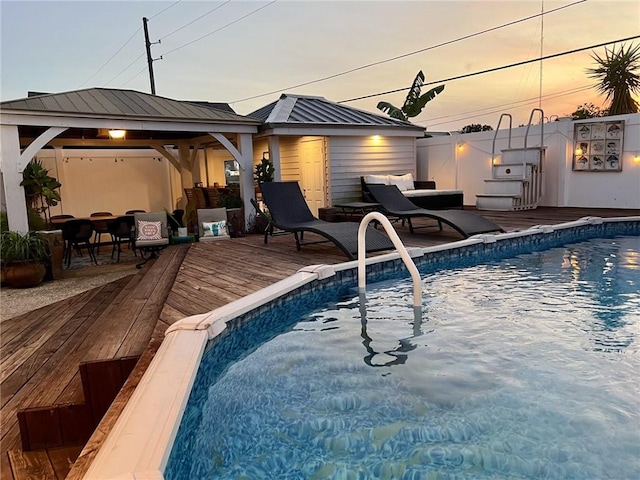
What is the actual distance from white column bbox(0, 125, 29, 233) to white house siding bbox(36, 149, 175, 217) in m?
4.52

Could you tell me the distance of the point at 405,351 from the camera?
3434mm

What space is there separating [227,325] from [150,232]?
5.04 m

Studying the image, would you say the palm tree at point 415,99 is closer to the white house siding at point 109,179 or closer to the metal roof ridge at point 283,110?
the metal roof ridge at point 283,110

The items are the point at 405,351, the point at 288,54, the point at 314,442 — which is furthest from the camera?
the point at 288,54

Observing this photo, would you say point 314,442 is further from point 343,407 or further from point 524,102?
point 524,102

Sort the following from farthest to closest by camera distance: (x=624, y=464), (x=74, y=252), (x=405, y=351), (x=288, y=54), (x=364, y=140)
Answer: (x=288, y=54)
(x=364, y=140)
(x=74, y=252)
(x=405, y=351)
(x=624, y=464)

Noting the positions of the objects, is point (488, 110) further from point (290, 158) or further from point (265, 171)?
point (265, 171)

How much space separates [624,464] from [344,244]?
3.73 metres

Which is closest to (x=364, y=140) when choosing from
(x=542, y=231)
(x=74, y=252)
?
(x=542, y=231)

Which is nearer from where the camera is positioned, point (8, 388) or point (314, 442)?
point (314, 442)

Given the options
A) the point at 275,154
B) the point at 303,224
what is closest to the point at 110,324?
the point at 303,224

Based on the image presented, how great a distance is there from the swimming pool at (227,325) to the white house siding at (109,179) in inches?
363

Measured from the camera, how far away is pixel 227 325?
11.2 feet

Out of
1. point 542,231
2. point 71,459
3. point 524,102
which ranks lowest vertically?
point 71,459
